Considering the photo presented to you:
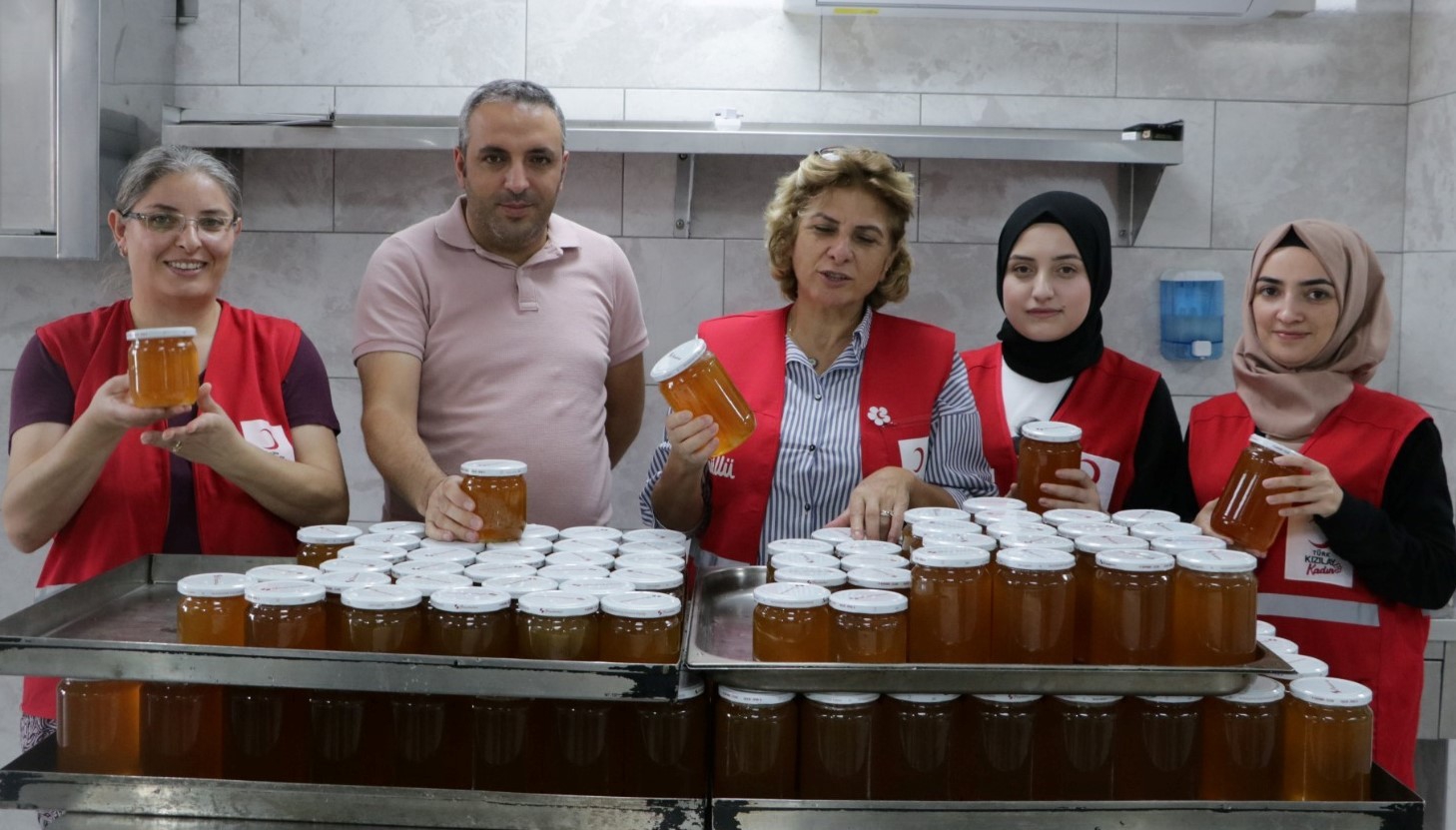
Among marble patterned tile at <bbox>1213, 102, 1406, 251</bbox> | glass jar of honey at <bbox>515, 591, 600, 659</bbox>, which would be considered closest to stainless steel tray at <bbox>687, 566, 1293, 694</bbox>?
glass jar of honey at <bbox>515, 591, 600, 659</bbox>

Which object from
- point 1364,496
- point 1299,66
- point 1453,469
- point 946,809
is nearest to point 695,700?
point 946,809

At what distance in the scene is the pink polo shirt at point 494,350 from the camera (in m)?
2.23

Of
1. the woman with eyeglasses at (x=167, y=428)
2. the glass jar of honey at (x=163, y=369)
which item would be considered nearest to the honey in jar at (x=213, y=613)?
the glass jar of honey at (x=163, y=369)

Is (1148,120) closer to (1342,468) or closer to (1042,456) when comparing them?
(1342,468)

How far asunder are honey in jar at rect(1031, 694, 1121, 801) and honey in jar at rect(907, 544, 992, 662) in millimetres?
105

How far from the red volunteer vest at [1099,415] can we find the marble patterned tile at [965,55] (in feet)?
3.62

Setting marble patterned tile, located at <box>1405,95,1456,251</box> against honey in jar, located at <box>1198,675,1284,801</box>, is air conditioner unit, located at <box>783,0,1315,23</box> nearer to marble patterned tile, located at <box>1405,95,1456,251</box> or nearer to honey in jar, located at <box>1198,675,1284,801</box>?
marble patterned tile, located at <box>1405,95,1456,251</box>

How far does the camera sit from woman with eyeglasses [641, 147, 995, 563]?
7.05 ft

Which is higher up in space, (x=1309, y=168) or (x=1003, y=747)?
(x=1309, y=168)

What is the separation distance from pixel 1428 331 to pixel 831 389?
5.97 feet

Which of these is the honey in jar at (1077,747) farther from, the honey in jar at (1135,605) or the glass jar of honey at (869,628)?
the glass jar of honey at (869,628)

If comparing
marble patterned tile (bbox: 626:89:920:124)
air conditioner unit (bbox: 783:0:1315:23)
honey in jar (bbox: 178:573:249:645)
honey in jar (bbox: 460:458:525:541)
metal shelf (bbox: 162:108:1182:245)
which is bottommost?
honey in jar (bbox: 178:573:249:645)

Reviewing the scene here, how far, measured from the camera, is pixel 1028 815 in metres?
1.33

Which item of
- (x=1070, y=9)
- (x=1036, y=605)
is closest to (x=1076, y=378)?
(x=1036, y=605)
